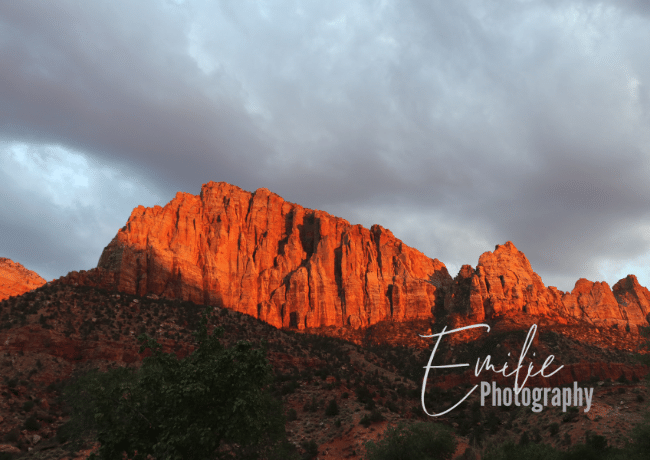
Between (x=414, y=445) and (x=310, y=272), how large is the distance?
84995mm

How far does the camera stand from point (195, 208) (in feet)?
371

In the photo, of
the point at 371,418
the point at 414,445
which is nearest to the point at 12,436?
the point at 371,418

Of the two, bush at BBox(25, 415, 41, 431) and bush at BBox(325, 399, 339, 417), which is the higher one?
bush at BBox(325, 399, 339, 417)

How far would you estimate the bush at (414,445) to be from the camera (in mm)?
30266

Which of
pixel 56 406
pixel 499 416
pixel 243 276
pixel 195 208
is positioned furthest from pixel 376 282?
pixel 56 406

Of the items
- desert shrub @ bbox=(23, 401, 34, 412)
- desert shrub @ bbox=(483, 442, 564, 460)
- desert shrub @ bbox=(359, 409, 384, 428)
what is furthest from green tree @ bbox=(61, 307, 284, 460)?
desert shrub @ bbox=(23, 401, 34, 412)

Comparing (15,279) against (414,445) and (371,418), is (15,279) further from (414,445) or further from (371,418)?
(414,445)

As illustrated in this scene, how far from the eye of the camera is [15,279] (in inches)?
4670

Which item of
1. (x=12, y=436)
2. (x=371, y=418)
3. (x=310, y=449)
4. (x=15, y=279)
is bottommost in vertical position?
(x=12, y=436)

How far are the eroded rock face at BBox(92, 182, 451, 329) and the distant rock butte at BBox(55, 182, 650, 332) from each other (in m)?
0.29

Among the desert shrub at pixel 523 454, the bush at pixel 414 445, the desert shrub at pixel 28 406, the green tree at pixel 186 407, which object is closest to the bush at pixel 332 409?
the bush at pixel 414 445

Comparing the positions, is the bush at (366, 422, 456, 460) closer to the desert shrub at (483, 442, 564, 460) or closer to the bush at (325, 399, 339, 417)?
the desert shrub at (483, 442, 564, 460)

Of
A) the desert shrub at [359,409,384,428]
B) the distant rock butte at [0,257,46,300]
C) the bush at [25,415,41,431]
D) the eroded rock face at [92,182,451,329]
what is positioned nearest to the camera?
the bush at [25,415,41,431]

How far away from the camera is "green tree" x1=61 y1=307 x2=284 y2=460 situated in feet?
55.2
